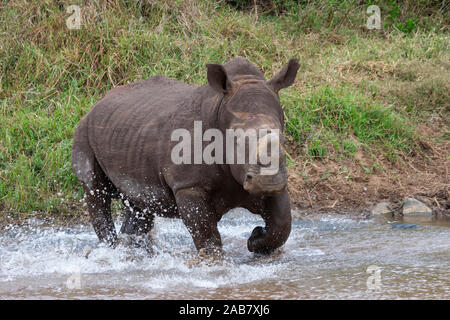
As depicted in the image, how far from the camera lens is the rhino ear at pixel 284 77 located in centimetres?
516

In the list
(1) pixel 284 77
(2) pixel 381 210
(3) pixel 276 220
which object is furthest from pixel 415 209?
(1) pixel 284 77

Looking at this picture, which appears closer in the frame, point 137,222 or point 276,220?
point 276,220

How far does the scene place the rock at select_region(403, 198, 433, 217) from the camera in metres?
7.51

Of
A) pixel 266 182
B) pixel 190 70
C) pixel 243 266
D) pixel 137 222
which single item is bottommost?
pixel 243 266

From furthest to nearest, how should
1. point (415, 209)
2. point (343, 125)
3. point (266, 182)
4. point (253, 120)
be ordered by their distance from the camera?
point (343, 125) < point (415, 209) < point (253, 120) < point (266, 182)

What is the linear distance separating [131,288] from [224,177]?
99 cm

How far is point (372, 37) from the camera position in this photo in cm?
1146

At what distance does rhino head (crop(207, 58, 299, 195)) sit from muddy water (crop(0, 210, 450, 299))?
71 centimetres

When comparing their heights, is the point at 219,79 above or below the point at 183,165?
above

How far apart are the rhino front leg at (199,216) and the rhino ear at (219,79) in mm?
735

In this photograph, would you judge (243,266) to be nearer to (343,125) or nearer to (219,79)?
(219,79)

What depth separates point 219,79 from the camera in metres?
5.07

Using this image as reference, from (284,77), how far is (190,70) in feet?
15.2
